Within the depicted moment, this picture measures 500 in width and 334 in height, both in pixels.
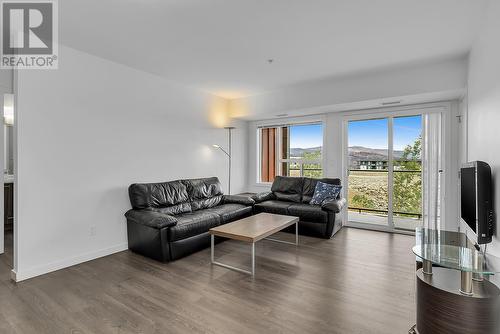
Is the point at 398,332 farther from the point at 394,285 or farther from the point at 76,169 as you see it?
the point at 76,169

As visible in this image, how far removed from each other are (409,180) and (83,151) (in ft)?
17.1

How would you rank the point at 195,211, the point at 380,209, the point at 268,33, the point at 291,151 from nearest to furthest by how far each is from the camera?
the point at 268,33
the point at 195,211
the point at 380,209
the point at 291,151

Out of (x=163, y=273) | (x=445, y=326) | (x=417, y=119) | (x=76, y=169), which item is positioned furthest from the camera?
(x=417, y=119)

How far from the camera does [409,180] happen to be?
4.52 metres

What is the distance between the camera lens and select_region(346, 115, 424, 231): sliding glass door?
447cm

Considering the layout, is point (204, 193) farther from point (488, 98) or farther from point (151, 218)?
point (488, 98)

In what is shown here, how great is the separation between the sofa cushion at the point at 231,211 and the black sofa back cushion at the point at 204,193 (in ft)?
0.75

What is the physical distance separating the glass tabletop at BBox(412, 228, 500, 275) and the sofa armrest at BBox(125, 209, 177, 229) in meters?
2.57

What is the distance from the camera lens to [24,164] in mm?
2709

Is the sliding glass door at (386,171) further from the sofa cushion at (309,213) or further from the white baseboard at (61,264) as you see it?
the white baseboard at (61,264)

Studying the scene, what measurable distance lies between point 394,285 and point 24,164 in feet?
13.5

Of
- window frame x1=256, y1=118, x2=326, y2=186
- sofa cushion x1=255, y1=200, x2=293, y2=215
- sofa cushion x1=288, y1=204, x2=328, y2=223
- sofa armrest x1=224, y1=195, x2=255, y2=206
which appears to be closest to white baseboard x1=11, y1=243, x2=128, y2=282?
sofa armrest x1=224, y1=195, x2=255, y2=206

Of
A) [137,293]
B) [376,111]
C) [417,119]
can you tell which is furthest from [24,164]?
[417,119]

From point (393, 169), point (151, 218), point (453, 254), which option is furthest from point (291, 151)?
point (453, 254)
